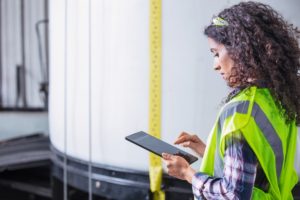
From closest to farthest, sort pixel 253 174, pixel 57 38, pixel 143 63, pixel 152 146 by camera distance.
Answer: pixel 253 174
pixel 152 146
pixel 143 63
pixel 57 38

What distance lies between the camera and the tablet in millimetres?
1124

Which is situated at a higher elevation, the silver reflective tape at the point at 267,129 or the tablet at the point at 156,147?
the silver reflective tape at the point at 267,129

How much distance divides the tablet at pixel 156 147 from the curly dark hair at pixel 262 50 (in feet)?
0.85

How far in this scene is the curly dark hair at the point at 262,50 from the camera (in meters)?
0.97

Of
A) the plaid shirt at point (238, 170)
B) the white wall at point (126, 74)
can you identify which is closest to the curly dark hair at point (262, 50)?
the plaid shirt at point (238, 170)

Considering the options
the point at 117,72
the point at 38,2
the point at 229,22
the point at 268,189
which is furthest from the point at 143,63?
the point at 38,2

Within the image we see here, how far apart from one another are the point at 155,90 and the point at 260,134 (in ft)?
2.77

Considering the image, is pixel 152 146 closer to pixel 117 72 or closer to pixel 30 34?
pixel 117 72

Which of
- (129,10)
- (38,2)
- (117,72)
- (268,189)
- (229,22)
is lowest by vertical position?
(268,189)

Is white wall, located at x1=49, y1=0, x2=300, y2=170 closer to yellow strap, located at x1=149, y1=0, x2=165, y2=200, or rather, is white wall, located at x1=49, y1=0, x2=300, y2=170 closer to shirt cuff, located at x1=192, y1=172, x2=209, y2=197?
yellow strap, located at x1=149, y1=0, x2=165, y2=200

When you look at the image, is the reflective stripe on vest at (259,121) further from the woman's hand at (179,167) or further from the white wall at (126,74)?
the white wall at (126,74)

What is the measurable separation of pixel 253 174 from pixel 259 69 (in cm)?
26

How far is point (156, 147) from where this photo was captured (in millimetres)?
1160

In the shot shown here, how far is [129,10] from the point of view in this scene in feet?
5.88
